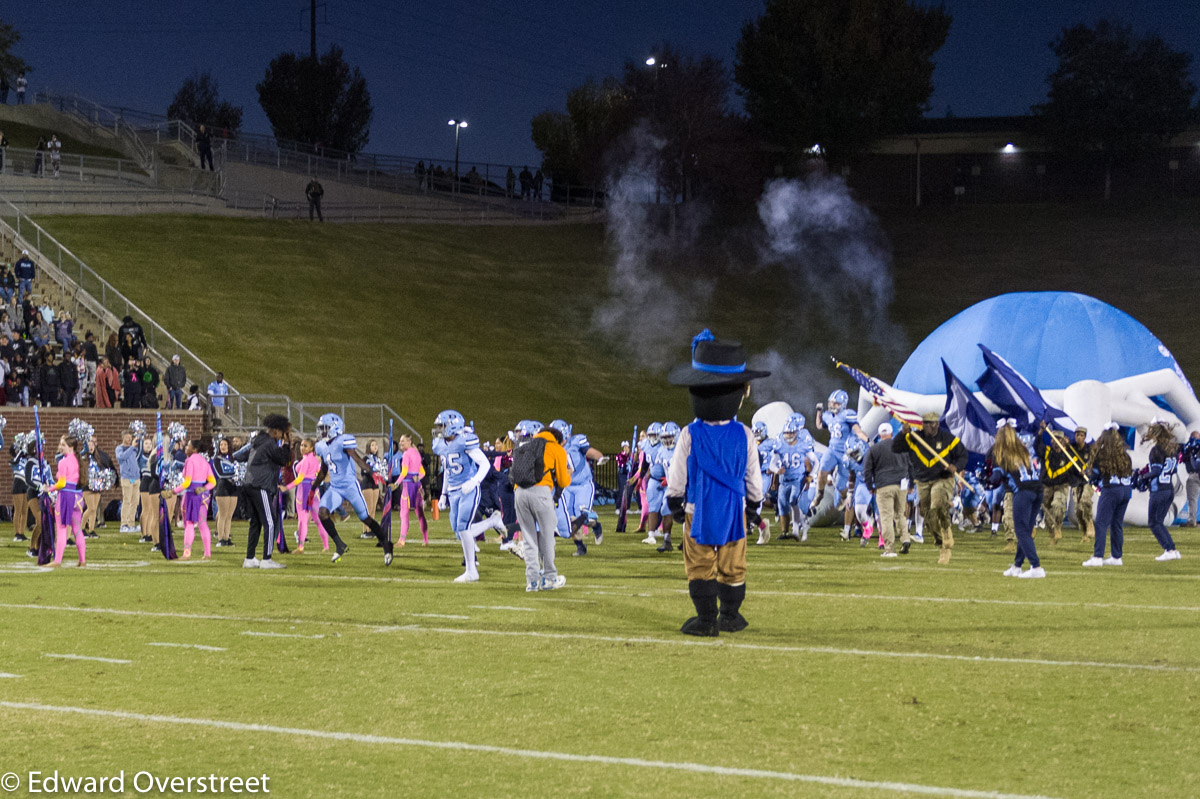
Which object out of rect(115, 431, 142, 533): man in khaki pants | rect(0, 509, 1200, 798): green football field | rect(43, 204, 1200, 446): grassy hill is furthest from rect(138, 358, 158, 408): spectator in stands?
rect(0, 509, 1200, 798): green football field

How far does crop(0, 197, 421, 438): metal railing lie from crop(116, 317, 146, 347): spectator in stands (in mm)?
752

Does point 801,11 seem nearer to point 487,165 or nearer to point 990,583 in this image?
point 487,165

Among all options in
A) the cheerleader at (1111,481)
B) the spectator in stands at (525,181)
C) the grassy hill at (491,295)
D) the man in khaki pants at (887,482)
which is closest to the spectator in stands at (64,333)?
the grassy hill at (491,295)

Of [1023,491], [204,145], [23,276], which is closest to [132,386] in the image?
[23,276]

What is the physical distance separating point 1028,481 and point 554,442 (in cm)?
507

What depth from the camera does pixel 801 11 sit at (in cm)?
6216

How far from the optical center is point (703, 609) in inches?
384

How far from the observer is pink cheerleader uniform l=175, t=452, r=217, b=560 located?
1766cm

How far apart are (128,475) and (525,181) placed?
36.7 m

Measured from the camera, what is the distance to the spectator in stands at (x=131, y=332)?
3011cm

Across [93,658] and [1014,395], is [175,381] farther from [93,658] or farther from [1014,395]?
[93,658]

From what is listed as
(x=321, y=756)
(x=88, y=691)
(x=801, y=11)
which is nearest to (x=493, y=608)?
(x=88, y=691)

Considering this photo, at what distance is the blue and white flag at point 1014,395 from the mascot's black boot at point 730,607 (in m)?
11.4

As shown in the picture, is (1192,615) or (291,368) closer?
(1192,615)
